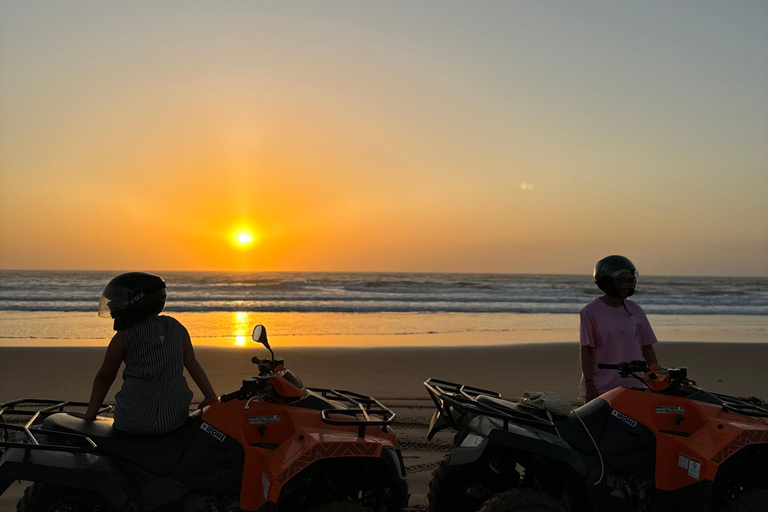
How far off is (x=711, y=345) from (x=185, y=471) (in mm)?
14031

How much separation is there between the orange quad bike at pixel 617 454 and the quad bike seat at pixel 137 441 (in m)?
1.28

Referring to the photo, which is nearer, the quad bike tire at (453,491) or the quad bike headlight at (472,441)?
the quad bike headlight at (472,441)

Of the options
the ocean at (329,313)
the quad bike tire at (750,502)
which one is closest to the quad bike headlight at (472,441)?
the quad bike tire at (750,502)

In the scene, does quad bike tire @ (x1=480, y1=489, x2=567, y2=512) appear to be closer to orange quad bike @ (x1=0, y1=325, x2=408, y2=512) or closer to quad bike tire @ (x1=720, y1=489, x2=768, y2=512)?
orange quad bike @ (x1=0, y1=325, x2=408, y2=512)

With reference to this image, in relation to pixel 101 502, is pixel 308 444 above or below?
above

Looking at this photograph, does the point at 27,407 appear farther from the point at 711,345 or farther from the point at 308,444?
the point at 711,345

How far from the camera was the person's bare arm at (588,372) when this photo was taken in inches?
169

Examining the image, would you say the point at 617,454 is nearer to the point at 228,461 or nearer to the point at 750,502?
the point at 750,502

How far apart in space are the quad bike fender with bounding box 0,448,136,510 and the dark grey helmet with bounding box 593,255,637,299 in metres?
2.89

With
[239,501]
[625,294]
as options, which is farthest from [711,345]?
[239,501]

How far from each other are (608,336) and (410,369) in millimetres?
6829

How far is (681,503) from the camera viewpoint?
3.09 m

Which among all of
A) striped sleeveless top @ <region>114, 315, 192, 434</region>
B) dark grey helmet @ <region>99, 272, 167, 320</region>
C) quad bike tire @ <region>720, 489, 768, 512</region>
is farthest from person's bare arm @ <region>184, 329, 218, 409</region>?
quad bike tire @ <region>720, 489, 768, 512</region>

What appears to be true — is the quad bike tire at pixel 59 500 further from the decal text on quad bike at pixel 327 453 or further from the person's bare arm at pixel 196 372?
the decal text on quad bike at pixel 327 453
